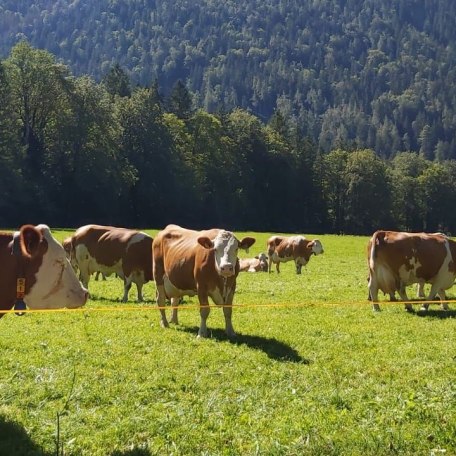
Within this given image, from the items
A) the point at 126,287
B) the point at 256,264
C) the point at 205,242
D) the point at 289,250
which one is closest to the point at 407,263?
the point at 205,242

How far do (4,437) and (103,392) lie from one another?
68.7 inches

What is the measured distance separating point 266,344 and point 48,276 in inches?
208

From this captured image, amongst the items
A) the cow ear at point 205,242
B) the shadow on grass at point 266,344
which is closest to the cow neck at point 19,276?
the shadow on grass at point 266,344

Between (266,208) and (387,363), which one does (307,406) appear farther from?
(266,208)

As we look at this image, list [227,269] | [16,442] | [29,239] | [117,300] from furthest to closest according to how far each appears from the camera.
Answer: [117,300]
[227,269]
[29,239]
[16,442]

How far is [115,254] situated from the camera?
20.0m

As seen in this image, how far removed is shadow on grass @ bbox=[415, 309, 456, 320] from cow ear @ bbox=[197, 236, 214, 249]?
6.83 metres

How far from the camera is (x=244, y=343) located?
38.6 ft

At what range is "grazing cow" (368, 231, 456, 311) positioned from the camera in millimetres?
16906

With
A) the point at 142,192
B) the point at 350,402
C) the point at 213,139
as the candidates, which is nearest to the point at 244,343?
the point at 350,402

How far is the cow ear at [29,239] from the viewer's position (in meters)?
7.44

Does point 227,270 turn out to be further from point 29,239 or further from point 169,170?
point 169,170

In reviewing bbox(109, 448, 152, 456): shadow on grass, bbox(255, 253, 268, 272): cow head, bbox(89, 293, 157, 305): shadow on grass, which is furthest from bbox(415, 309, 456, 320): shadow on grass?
bbox(255, 253, 268, 272): cow head

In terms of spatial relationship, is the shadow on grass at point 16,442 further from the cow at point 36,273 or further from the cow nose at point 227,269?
the cow nose at point 227,269
